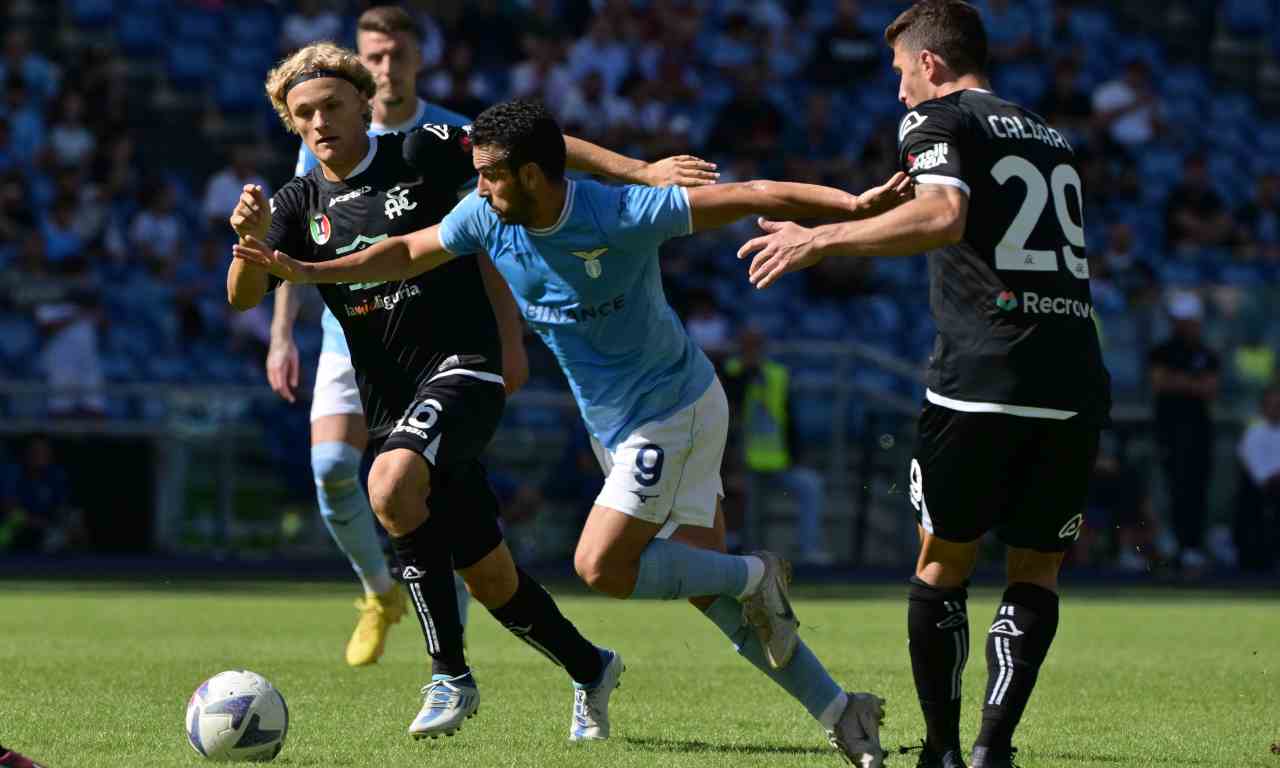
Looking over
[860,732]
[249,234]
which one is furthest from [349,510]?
[860,732]

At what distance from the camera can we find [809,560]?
55.1 feet

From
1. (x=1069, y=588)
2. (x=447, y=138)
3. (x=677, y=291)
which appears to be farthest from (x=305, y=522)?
(x=447, y=138)

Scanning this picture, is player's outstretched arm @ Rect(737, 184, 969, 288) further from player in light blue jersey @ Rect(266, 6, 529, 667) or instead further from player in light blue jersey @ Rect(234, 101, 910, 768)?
player in light blue jersey @ Rect(266, 6, 529, 667)

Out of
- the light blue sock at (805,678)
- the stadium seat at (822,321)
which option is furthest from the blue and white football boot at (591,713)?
the stadium seat at (822,321)

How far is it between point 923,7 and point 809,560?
444 inches

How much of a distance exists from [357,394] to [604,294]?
2.75 meters

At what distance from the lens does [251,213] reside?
21.0 feet

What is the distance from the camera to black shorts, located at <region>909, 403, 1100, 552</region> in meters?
5.55

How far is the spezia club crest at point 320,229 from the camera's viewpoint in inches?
286

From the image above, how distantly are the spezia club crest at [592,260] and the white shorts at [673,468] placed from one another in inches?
20.5

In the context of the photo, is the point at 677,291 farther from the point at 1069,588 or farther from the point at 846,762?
the point at 846,762

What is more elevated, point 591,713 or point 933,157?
point 933,157

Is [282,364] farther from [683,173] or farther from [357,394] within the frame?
[683,173]

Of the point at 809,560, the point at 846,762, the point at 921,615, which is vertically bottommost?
the point at 809,560
